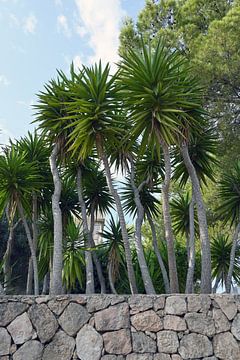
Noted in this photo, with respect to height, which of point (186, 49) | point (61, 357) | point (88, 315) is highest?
point (186, 49)

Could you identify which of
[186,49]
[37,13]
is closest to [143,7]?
[186,49]

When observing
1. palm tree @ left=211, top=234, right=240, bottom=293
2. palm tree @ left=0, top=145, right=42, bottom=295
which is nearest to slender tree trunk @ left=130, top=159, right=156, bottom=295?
palm tree @ left=0, top=145, right=42, bottom=295

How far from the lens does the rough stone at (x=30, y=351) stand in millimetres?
4754

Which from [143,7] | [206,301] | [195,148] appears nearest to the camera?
[206,301]

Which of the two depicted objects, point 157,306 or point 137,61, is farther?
point 137,61

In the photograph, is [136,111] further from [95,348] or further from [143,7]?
[143,7]

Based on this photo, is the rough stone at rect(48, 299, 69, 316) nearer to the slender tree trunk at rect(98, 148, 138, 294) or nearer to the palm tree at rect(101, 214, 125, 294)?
the slender tree trunk at rect(98, 148, 138, 294)

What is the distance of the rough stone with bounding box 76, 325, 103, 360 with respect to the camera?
4781mm

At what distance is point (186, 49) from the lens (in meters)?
10.3

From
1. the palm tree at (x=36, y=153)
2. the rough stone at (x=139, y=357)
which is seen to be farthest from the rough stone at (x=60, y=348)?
the palm tree at (x=36, y=153)

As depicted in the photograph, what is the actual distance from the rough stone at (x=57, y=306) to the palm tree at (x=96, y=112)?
1.55m

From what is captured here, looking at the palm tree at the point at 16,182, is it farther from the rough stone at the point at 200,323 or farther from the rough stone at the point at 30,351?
the rough stone at the point at 200,323

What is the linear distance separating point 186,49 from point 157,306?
24.9ft

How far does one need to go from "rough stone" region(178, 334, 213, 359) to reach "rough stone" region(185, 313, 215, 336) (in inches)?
2.9
